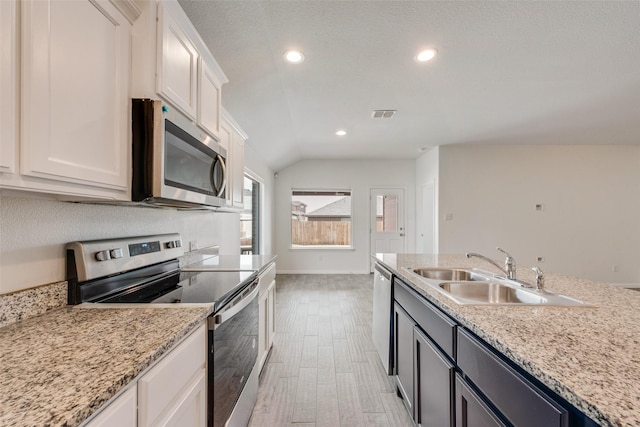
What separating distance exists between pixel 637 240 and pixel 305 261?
20.5ft

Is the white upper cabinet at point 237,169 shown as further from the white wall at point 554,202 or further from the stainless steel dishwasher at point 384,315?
the white wall at point 554,202

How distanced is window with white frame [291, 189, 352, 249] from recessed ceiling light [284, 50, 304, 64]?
4015 millimetres

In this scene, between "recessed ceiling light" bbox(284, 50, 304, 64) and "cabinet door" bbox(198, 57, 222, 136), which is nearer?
"cabinet door" bbox(198, 57, 222, 136)

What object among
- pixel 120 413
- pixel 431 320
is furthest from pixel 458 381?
pixel 120 413

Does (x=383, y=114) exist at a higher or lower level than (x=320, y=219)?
higher

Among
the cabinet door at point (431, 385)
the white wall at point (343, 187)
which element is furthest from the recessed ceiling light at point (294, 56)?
the white wall at point (343, 187)

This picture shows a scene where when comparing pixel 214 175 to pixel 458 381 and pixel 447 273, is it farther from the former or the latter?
pixel 447 273

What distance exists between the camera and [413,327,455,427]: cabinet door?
45.1 inches

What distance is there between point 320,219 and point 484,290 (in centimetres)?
476

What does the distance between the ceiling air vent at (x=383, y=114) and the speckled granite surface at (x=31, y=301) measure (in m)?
3.35

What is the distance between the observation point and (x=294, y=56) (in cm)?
224

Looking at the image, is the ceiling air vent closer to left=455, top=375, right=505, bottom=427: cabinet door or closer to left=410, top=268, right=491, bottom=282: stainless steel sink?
left=410, top=268, right=491, bottom=282: stainless steel sink

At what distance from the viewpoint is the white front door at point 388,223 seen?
6199 millimetres

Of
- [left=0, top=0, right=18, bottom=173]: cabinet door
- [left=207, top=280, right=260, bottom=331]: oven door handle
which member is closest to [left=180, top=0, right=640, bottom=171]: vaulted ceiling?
[left=0, top=0, right=18, bottom=173]: cabinet door
